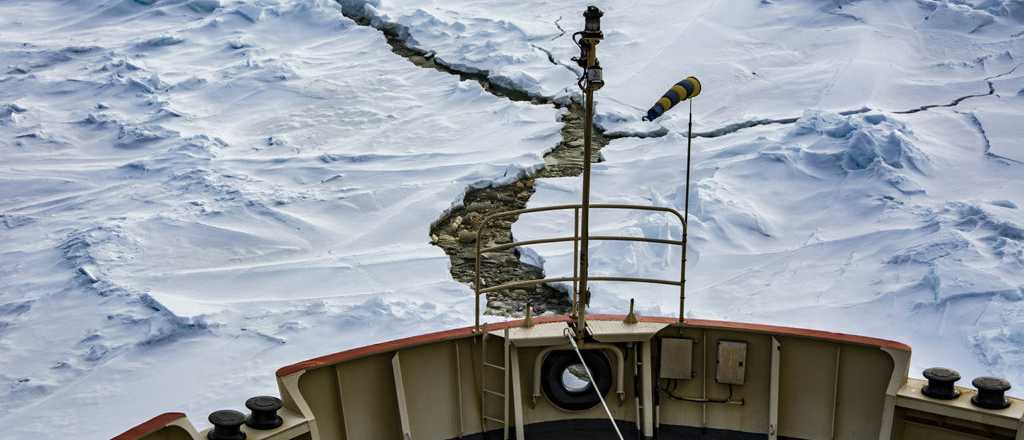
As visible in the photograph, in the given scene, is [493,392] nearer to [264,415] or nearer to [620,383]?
[620,383]

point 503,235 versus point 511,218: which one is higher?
point 511,218

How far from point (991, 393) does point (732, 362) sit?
1372 mm

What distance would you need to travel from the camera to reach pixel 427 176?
1300 centimetres

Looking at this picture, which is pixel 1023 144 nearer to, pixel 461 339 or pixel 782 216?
pixel 782 216

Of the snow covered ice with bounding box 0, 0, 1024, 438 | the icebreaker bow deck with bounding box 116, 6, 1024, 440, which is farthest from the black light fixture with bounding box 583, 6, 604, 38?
the snow covered ice with bounding box 0, 0, 1024, 438

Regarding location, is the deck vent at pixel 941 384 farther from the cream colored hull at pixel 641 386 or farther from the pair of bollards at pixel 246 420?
the pair of bollards at pixel 246 420

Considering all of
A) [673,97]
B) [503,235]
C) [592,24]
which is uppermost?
[592,24]

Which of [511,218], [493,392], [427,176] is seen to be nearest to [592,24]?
[493,392]

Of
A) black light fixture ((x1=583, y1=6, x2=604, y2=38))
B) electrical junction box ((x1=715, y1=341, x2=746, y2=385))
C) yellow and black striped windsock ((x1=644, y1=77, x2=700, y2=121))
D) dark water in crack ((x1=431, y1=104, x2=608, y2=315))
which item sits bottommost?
dark water in crack ((x1=431, y1=104, x2=608, y2=315))

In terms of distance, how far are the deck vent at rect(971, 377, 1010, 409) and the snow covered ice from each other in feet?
10.8

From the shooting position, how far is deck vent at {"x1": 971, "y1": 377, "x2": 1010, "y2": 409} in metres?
5.88

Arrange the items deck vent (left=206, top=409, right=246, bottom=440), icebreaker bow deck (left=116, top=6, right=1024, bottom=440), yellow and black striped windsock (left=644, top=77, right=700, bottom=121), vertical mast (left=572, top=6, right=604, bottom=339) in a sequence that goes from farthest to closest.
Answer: icebreaker bow deck (left=116, top=6, right=1024, bottom=440)
vertical mast (left=572, top=6, right=604, bottom=339)
yellow and black striped windsock (left=644, top=77, right=700, bottom=121)
deck vent (left=206, top=409, right=246, bottom=440)

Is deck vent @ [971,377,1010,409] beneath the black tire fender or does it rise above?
above

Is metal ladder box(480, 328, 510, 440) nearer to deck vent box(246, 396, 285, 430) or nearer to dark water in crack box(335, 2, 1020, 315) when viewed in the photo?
deck vent box(246, 396, 285, 430)
